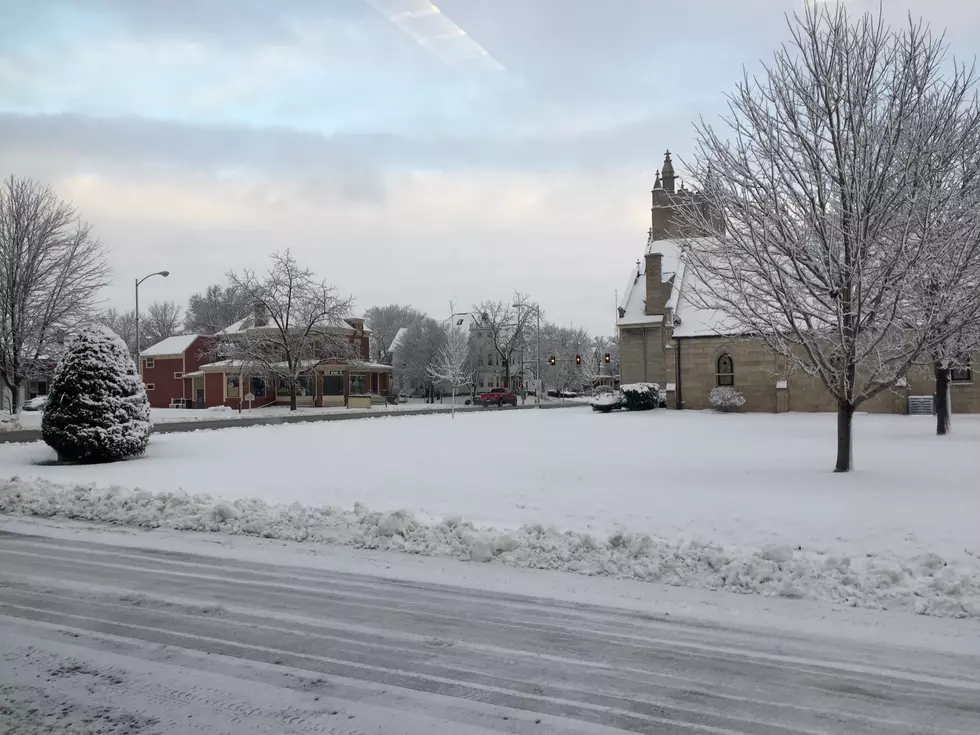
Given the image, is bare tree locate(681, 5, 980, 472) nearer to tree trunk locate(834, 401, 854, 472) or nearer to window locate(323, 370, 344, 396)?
tree trunk locate(834, 401, 854, 472)

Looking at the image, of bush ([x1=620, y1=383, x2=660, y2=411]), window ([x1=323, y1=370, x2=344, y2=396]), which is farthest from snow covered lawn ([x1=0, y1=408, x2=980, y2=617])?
window ([x1=323, y1=370, x2=344, y2=396])

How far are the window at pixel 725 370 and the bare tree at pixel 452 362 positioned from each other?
37.4 m

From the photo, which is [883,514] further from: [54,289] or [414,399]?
[414,399]

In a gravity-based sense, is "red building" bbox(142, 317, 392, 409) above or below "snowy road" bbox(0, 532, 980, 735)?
above

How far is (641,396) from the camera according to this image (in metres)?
42.1

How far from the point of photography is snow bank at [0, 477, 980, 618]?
696 cm

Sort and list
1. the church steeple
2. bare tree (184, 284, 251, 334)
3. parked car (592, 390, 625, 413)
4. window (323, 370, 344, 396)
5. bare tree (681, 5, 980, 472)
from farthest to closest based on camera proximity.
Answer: bare tree (184, 284, 251, 334), window (323, 370, 344, 396), the church steeple, parked car (592, 390, 625, 413), bare tree (681, 5, 980, 472)

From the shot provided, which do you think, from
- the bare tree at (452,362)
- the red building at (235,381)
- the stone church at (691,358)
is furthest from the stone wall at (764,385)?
the bare tree at (452,362)

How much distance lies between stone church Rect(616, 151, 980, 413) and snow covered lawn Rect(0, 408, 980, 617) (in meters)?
12.8

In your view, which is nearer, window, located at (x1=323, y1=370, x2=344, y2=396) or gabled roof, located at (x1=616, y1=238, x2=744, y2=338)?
gabled roof, located at (x1=616, y1=238, x2=744, y2=338)

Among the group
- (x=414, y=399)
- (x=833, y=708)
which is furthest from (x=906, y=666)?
(x=414, y=399)

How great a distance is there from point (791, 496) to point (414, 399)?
71.4 meters

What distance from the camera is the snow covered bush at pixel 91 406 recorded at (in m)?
18.1

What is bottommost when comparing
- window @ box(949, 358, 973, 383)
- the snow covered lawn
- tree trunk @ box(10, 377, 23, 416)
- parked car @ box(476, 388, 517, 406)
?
the snow covered lawn
